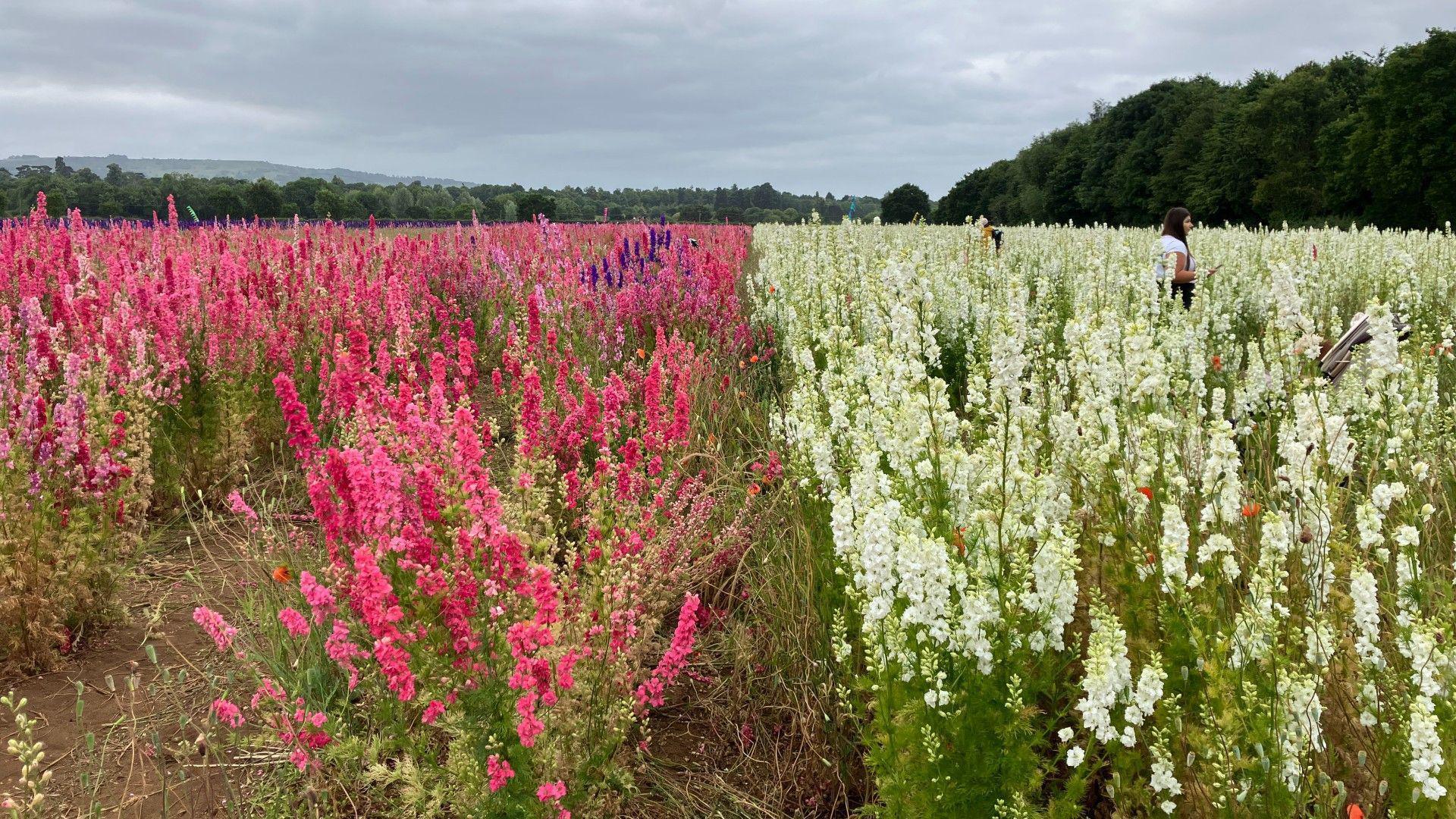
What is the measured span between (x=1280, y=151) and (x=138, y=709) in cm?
5195

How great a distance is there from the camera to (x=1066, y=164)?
67250mm

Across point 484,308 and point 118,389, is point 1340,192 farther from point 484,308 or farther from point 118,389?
point 118,389

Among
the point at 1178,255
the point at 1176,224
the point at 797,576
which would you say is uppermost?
the point at 1176,224

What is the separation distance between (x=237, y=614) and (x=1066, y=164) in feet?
234

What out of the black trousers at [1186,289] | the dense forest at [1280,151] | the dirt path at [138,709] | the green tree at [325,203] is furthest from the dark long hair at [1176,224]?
the dense forest at [1280,151]

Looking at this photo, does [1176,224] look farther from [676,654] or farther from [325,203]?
[325,203]

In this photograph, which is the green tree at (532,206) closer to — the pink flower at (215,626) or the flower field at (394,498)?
the flower field at (394,498)

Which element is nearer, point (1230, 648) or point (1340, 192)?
point (1230, 648)

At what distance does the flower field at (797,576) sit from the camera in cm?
212

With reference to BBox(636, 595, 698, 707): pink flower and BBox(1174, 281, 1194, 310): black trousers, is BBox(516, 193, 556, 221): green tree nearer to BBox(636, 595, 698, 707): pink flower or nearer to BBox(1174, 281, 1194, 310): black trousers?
BBox(1174, 281, 1194, 310): black trousers

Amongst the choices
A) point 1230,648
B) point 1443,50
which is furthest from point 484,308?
point 1443,50

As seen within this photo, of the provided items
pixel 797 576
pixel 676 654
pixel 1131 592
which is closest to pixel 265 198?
pixel 797 576

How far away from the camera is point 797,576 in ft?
11.8

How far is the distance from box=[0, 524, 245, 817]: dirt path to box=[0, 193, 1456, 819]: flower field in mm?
60
